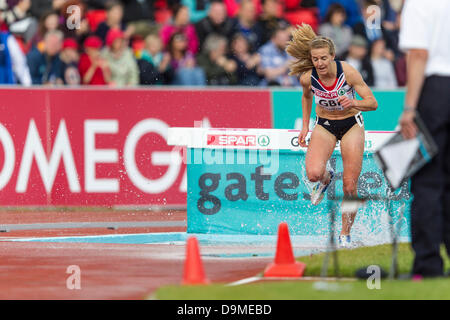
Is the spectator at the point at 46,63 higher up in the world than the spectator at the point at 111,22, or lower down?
lower down

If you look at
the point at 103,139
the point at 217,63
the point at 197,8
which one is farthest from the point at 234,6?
the point at 103,139

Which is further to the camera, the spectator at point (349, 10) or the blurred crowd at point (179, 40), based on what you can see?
the spectator at point (349, 10)

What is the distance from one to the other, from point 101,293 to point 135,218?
736 centimetres

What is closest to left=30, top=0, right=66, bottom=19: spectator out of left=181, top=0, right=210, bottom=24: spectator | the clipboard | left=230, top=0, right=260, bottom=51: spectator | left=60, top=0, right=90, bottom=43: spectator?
left=60, top=0, right=90, bottom=43: spectator

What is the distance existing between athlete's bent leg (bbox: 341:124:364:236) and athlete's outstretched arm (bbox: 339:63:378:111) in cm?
49

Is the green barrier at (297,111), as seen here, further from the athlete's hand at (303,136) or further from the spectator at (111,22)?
the athlete's hand at (303,136)

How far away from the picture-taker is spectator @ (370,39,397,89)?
800 inches

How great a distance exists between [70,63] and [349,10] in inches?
209

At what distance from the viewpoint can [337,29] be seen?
20547 millimetres

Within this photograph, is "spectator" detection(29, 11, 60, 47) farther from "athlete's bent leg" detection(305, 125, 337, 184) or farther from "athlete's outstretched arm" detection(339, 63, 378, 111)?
"athlete's outstretched arm" detection(339, 63, 378, 111)

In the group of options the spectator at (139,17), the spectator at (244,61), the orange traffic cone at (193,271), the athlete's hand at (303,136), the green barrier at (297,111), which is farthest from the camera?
the spectator at (139,17)

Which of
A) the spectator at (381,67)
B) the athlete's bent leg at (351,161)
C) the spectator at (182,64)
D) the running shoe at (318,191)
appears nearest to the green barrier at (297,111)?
the spectator at (182,64)

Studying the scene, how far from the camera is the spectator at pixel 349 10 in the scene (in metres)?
21.2
